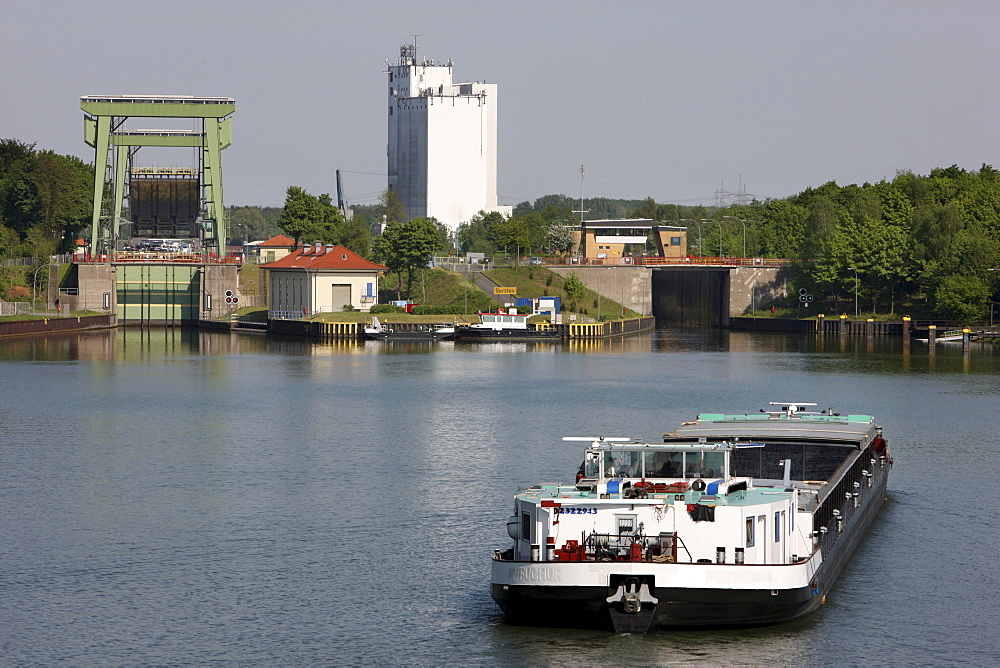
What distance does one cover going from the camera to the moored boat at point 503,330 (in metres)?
88.3

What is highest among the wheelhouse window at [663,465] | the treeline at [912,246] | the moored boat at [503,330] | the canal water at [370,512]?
the treeline at [912,246]

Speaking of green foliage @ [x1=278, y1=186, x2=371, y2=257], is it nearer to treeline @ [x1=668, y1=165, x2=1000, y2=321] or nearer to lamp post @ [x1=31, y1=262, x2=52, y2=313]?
lamp post @ [x1=31, y1=262, x2=52, y2=313]

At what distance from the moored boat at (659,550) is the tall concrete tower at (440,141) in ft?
477

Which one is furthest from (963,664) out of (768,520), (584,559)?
(584,559)

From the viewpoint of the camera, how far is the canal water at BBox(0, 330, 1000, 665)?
20406mm

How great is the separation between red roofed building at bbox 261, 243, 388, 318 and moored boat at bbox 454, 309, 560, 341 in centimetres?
974

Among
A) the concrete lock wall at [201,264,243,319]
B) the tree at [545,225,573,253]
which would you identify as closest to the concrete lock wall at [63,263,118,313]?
the concrete lock wall at [201,264,243,319]

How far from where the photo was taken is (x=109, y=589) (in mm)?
23109

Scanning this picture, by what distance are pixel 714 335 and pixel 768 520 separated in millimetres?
80900

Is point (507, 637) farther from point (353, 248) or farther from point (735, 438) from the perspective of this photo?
point (353, 248)

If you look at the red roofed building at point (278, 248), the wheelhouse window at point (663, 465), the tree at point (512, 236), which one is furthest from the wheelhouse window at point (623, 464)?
the tree at point (512, 236)

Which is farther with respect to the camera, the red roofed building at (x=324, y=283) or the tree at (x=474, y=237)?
the tree at (x=474, y=237)

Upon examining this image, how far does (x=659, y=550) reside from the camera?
19.9 m

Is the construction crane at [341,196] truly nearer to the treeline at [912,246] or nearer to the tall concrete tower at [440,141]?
the tall concrete tower at [440,141]
